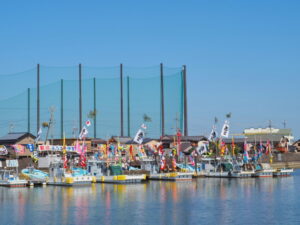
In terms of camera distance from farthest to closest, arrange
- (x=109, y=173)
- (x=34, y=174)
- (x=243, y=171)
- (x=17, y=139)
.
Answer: (x=17, y=139)
(x=243, y=171)
(x=109, y=173)
(x=34, y=174)

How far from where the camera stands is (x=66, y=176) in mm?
53031

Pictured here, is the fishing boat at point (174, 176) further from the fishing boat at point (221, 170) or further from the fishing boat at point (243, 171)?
the fishing boat at point (243, 171)

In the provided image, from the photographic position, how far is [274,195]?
142 ft

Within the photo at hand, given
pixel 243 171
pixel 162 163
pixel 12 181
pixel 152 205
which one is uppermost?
pixel 162 163

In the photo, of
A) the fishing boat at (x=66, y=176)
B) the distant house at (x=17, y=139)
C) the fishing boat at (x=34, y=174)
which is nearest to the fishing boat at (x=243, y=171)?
the fishing boat at (x=66, y=176)

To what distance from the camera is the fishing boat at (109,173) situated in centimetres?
5606

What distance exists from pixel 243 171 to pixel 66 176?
2360 cm

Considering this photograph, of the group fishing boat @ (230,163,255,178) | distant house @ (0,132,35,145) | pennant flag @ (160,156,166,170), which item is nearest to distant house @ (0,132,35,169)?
distant house @ (0,132,35,145)

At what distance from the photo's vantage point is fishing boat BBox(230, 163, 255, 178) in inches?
2527

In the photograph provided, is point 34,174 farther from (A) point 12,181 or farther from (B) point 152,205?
(B) point 152,205

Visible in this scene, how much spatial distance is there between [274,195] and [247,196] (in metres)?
2.51

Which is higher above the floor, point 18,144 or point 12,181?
point 18,144

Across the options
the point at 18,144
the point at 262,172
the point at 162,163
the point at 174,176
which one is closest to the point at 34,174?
the point at 18,144

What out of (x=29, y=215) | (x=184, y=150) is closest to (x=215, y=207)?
(x=29, y=215)
